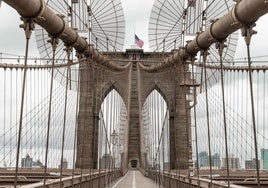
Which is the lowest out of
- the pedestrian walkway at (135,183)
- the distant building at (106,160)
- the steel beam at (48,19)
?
the pedestrian walkway at (135,183)

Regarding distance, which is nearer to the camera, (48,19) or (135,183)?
(48,19)

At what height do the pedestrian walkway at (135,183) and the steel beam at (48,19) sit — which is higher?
the steel beam at (48,19)

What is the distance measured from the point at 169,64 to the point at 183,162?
30.7 m

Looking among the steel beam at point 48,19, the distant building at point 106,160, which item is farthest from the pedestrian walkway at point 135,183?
the steel beam at point 48,19

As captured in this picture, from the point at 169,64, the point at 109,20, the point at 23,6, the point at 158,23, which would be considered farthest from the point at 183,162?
the point at 23,6

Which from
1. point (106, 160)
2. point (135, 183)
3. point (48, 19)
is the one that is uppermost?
point (48, 19)

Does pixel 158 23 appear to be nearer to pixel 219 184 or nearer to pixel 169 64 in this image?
pixel 169 64

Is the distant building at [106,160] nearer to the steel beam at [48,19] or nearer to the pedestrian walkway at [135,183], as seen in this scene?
the pedestrian walkway at [135,183]

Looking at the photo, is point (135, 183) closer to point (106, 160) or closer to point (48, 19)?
point (106, 160)

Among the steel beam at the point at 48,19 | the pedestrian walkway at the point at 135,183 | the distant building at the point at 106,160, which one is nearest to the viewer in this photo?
the steel beam at the point at 48,19

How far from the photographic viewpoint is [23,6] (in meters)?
6.80

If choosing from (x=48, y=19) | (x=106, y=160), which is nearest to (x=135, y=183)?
(x=106, y=160)

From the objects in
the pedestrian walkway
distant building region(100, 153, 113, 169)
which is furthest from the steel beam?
distant building region(100, 153, 113, 169)

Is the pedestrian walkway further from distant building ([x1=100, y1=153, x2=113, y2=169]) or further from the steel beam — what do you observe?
the steel beam
